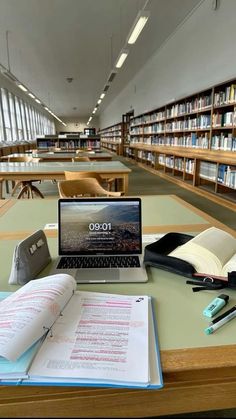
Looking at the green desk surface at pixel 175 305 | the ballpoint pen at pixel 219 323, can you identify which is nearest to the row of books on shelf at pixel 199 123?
the green desk surface at pixel 175 305

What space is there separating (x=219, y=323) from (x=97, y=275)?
40 cm

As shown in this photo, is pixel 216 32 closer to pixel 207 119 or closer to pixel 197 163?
pixel 207 119

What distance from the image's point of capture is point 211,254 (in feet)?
3.03

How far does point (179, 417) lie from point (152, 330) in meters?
0.17

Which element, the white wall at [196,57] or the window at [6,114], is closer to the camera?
the white wall at [196,57]

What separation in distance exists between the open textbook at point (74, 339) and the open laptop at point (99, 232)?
260 millimetres

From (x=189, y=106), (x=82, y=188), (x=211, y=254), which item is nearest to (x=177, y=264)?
(x=211, y=254)

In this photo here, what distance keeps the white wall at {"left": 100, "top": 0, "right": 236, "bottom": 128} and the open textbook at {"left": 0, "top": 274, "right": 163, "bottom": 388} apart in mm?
5093

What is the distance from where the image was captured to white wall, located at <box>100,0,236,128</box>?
5184 mm

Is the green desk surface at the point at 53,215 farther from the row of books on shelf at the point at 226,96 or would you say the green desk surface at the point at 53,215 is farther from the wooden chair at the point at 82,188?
the row of books on shelf at the point at 226,96

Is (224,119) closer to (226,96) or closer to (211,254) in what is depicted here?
(226,96)

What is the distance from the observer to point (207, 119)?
590 cm

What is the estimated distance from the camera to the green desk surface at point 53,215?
5.09 ft

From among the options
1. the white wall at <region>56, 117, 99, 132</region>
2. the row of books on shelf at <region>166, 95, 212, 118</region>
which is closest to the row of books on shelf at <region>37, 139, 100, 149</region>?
the row of books on shelf at <region>166, 95, 212, 118</region>
